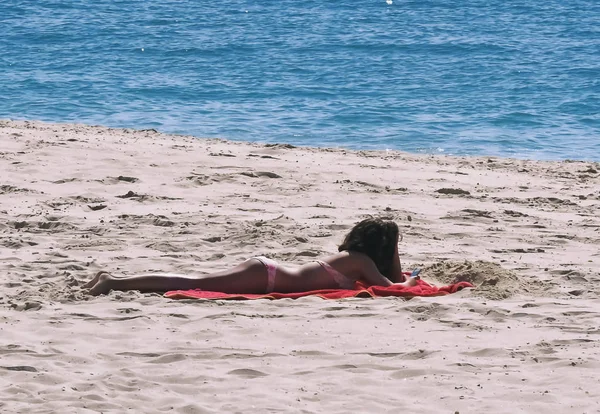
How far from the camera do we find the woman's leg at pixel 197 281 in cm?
634

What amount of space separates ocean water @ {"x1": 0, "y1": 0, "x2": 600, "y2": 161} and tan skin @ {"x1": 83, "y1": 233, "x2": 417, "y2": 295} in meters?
8.09

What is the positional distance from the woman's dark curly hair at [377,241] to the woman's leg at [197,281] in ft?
2.24

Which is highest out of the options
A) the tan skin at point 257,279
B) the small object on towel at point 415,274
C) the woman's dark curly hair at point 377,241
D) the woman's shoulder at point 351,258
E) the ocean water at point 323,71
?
the woman's dark curly hair at point 377,241

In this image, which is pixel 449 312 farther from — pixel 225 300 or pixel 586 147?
pixel 586 147

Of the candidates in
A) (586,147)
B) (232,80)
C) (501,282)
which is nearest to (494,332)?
(501,282)

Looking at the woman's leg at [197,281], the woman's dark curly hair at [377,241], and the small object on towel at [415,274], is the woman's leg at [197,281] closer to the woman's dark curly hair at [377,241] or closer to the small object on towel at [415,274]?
the woman's dark curly hair at [377,241]

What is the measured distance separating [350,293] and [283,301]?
456 millimetres

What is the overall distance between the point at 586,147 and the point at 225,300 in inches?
396

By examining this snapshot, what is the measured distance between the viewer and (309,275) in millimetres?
6625

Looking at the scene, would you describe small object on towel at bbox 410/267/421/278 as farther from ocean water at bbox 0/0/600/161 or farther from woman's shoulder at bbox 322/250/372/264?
ocean water at bbox 0/0/600/161

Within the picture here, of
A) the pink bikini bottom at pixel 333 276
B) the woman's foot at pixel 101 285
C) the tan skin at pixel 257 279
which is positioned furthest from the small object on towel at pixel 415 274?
the woman's foot at pixel 101 285

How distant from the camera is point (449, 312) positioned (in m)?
5.96

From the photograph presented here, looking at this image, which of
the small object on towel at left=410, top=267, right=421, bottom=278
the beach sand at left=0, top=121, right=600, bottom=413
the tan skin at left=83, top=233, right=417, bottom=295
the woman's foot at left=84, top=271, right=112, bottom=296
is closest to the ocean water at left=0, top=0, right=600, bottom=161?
the beach sand at left=0, top=121, right=600, bottom=413

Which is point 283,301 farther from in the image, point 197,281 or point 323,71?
point 323,71
